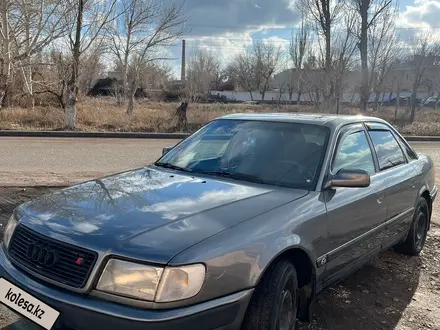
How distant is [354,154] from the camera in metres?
3.76

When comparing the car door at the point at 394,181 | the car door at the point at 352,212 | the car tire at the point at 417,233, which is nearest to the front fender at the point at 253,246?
the car door at the point at 352,212

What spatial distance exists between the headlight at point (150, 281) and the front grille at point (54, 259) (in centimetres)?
12

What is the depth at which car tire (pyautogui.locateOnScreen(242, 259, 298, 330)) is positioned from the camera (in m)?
2.40

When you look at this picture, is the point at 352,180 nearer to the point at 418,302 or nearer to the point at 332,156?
the point at 332,156

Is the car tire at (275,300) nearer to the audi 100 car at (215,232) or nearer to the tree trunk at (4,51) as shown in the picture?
the audi 100 car at (215,232)

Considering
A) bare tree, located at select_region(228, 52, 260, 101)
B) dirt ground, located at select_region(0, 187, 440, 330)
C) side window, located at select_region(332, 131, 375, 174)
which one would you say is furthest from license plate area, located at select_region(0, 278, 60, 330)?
bare tree, located at select_region(228, 52, 260, 101)

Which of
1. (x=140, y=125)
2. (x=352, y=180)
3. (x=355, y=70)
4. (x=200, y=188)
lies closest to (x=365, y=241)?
(x=352, y=180)

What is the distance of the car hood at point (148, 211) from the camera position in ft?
7.33

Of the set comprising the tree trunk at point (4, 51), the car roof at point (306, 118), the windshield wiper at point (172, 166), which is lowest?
the windshield wiper at point (172, 166)

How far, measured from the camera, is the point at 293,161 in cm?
339

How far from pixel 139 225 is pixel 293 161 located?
1.46 meters

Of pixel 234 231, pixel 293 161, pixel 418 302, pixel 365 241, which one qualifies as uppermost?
pixel 293 161

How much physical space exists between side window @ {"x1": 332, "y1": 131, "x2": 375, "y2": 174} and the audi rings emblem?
2.08m

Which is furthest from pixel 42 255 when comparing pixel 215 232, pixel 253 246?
pixel 253 246
